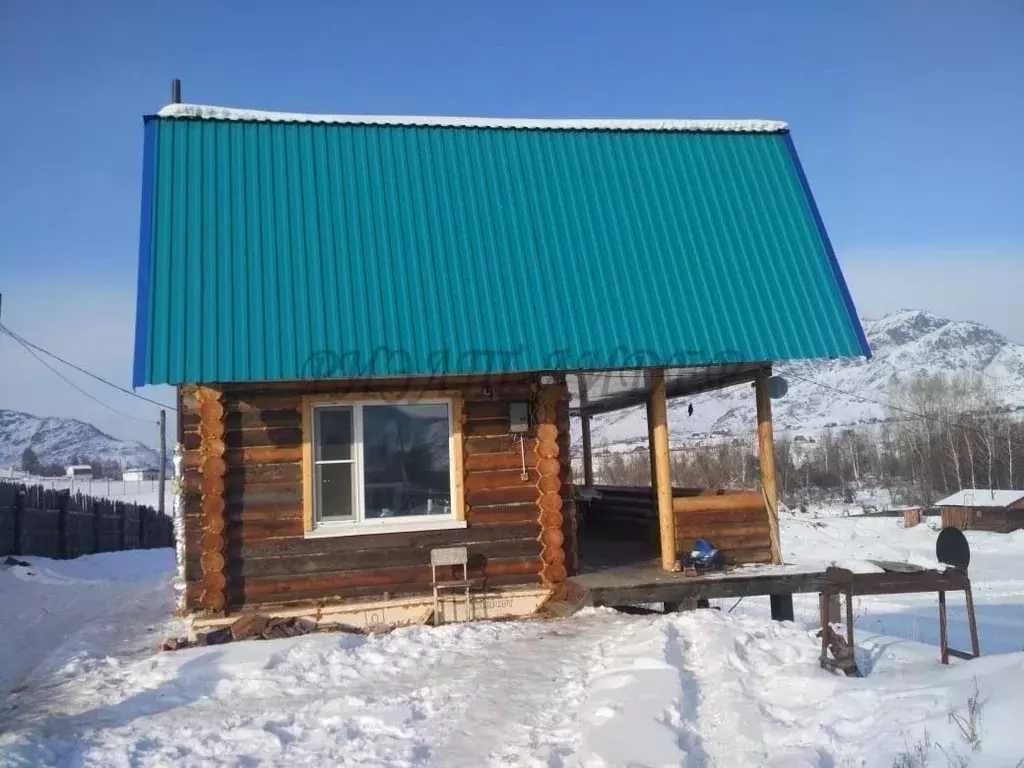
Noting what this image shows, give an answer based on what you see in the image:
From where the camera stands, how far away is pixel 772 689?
6996 mm

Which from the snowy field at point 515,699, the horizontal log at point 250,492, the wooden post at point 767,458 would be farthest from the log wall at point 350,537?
the wooden post at point 767,458

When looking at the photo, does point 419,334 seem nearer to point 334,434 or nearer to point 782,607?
point 334,434

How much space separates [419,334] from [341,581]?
292 centimetres

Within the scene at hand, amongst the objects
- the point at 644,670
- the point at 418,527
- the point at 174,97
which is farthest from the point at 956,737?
the point at 174,97

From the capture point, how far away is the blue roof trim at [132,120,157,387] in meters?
9.17

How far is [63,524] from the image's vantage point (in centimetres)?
2333

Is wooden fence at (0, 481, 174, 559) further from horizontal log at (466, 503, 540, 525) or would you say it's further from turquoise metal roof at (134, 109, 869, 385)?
horizontal log at (466, 503, 540, 525)

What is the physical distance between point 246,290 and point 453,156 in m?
3.45

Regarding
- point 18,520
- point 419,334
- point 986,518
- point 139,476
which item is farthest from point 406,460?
point 139,476

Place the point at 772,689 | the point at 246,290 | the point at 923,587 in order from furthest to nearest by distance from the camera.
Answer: the point at 246,290
the point at 923,587
the point at 772,689

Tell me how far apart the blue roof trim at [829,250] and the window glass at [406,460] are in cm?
511

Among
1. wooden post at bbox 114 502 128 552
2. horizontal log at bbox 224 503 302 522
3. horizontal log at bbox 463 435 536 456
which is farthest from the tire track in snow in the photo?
wooden post at bbox 114 502 128 552

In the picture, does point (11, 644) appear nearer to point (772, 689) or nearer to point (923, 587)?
point (772, 689)

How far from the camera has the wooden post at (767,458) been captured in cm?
1084
